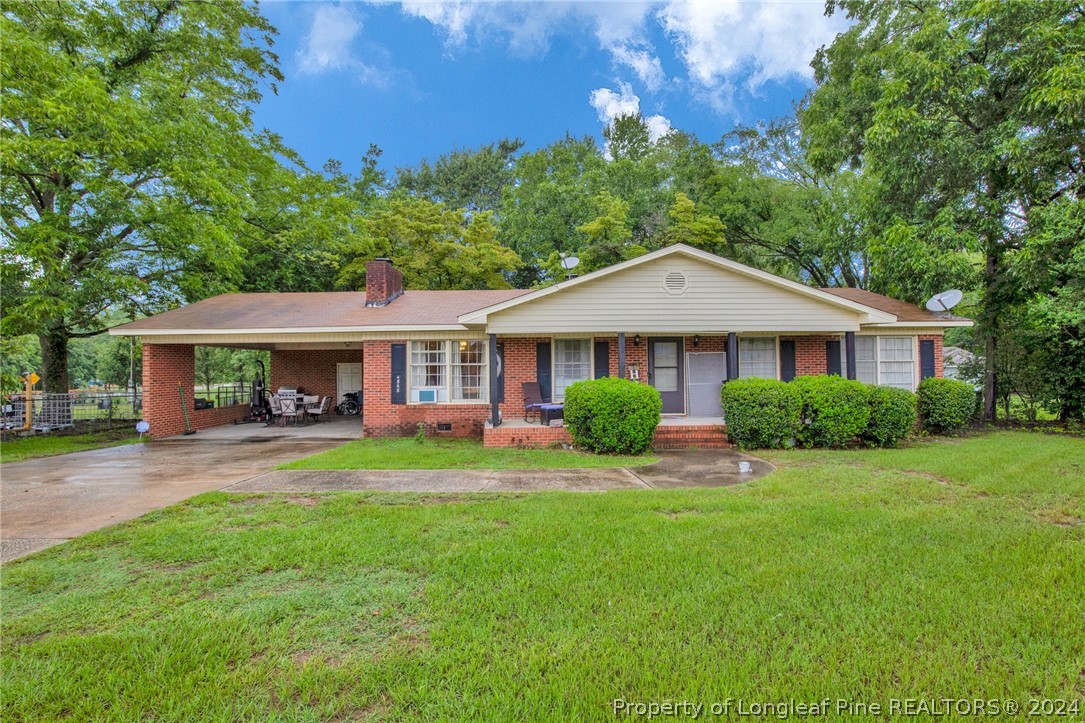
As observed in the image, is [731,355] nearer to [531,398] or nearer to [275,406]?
[531,398]

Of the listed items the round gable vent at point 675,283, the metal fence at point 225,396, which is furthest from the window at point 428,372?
the metal fence at point 225,396

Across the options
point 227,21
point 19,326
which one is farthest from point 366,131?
point 19,326

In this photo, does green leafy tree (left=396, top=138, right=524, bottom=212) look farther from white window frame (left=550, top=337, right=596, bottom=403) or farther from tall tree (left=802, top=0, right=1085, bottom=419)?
tall tree (left=802, top=0, right=1085, bottom=419)

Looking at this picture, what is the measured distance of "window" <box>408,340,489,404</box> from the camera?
12.2 metres

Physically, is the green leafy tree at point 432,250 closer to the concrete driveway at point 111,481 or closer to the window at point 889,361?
the concrete driveway at point 111,481

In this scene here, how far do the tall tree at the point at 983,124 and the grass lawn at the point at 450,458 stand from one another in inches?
421

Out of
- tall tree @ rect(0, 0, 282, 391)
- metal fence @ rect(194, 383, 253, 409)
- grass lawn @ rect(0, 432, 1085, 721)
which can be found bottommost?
grass lawn @ rect(0, 432, 1085, 721)

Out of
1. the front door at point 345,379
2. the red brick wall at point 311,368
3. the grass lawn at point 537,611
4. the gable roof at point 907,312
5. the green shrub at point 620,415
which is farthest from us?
the front door at point 345,379

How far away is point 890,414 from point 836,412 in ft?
3.52

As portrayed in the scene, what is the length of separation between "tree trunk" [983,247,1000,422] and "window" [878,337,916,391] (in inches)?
104

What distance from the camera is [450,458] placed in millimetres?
8617

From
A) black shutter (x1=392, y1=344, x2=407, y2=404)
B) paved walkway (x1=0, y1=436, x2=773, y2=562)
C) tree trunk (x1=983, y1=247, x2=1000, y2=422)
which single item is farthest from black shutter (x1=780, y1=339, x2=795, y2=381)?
black shutter (x1=392, y1=344, x2=407, y2=404)

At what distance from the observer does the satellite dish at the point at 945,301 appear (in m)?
11.4

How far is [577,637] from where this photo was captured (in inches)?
109
